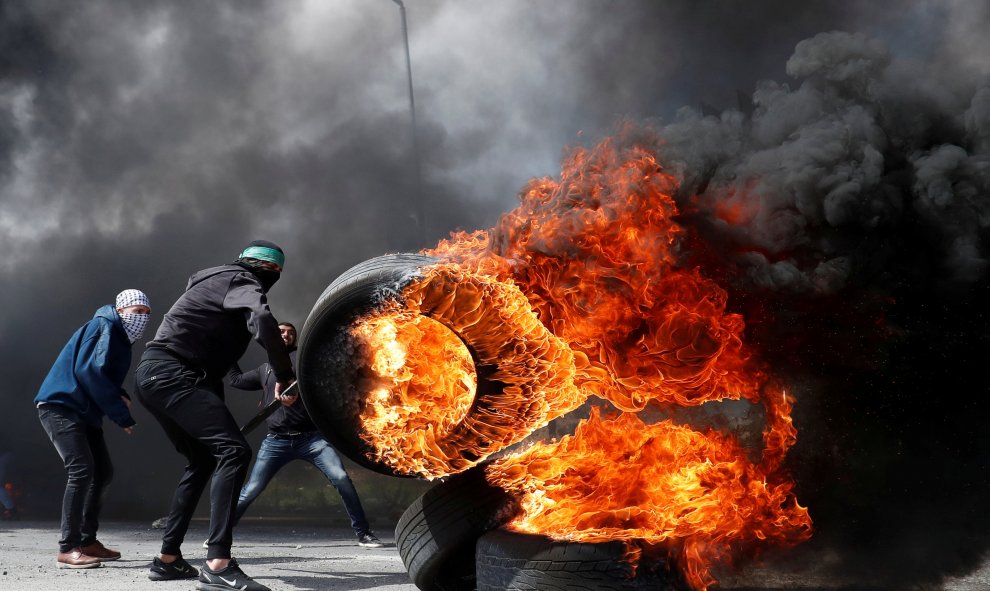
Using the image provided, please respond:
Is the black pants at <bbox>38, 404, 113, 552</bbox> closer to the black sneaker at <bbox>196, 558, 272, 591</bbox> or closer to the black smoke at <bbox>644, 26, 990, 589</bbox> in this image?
the black sneaker at <bbox>196, 558, 272, 591</bbox>

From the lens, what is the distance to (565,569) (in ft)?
10.1

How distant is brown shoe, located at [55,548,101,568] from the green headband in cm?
228

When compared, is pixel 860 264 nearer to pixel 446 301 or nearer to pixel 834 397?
pixel 834 397

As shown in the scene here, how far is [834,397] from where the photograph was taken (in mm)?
4699

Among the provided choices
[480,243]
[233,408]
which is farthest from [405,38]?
[480,243]

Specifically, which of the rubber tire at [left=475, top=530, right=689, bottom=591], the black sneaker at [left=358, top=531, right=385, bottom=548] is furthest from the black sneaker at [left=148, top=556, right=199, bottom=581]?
the black sneaker at [left=358, top=531, right=385, bottom=548]

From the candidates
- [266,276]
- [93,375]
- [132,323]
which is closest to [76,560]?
[93,375]

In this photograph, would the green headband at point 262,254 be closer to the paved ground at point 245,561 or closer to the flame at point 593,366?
the flame at point 593,366

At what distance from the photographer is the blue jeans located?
6277 mm

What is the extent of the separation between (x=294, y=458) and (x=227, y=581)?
2.44 m

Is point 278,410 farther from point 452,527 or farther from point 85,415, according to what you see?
point 452,527

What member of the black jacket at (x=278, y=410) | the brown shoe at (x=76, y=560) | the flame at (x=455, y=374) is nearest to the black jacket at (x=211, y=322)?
the flame at (x=455, y=374)

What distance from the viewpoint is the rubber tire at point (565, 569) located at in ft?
9.93

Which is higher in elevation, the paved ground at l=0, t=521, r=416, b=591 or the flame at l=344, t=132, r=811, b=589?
the flame at l=344, t=132, r=811, b=589
